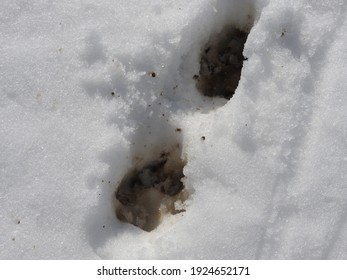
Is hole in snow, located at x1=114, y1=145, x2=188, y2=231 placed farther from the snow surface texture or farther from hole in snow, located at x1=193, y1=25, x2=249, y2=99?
hole in snow, located at x1=193, y1=25, x2=249, y2=99

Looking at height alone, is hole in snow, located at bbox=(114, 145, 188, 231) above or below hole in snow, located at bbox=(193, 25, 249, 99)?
below

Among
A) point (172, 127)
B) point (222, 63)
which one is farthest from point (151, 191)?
point (222, 63)

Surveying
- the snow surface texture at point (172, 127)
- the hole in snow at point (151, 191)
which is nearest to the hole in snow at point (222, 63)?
the snow surface texture at point (172, 127)

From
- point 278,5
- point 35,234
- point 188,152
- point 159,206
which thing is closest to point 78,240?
point 35,234

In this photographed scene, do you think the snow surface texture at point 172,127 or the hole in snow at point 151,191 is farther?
the hole in snow at point 151,191

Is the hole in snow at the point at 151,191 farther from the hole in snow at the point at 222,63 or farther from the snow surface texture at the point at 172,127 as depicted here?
the hole in snow at the point at 222,63

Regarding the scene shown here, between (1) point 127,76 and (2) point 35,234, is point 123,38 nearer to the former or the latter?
(1) point 127,76

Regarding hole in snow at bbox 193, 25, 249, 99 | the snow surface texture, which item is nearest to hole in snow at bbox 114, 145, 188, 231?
the snow surface texture
